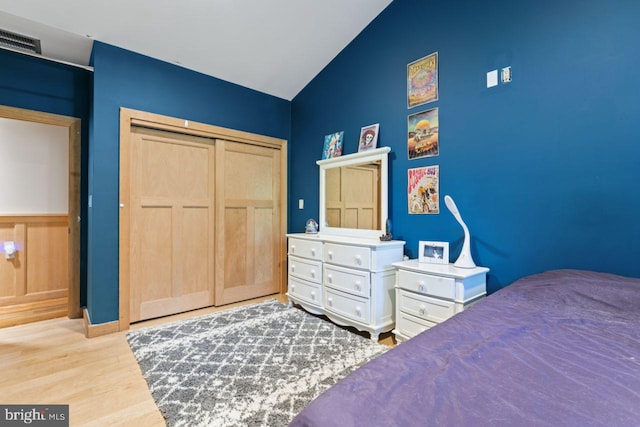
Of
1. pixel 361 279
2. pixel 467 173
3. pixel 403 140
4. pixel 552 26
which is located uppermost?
pixel 552 26

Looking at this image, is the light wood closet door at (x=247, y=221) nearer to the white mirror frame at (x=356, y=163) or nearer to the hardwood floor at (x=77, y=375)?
the white mirror frame at (x=356, y=163)

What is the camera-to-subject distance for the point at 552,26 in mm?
1789

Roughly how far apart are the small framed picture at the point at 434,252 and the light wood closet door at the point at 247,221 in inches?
74.9

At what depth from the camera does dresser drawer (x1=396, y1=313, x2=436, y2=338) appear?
199cm

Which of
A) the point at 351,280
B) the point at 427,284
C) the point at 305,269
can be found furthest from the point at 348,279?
the point at 427,284

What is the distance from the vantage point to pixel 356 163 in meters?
2.84

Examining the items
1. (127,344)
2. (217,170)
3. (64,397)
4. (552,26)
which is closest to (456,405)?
(64,397)

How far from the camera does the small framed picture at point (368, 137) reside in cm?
274

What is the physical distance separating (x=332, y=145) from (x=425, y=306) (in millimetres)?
1880

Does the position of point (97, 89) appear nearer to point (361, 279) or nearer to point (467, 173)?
point (361, 279)

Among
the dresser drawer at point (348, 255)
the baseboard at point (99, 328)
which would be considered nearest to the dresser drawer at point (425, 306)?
Answer: the dresser drawer at point (348, 255)

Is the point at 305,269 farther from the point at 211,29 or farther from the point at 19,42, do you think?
the point at 19,42

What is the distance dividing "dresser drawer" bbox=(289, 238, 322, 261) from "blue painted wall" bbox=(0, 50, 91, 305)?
2.00 m

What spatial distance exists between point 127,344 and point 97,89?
209cm
